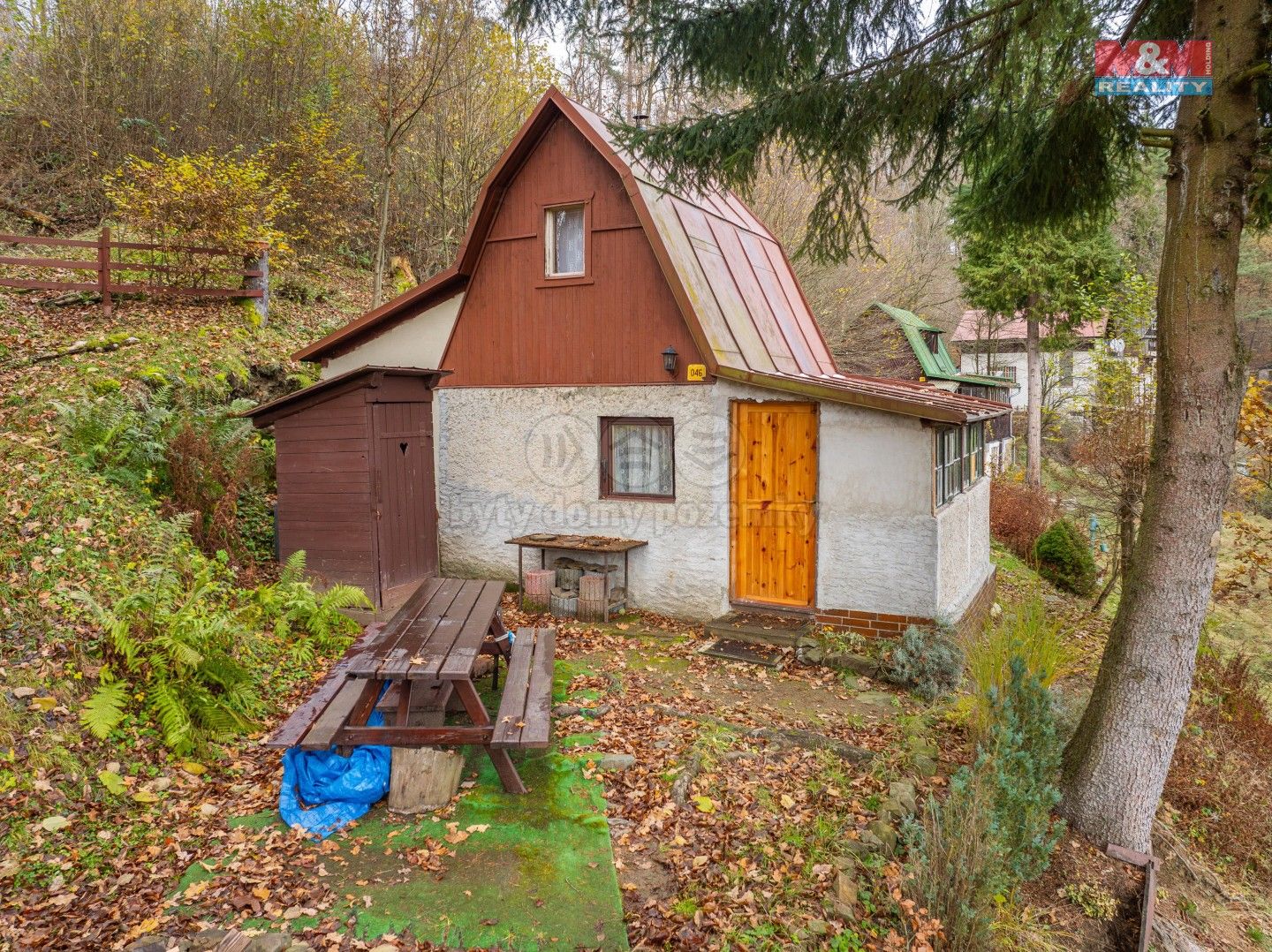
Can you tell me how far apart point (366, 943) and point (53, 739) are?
266cm

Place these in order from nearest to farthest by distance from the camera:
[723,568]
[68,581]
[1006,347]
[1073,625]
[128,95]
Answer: [68,581], [723,568], [1073,625], [128,95], [1006,347]

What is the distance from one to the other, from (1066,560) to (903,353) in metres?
10.5

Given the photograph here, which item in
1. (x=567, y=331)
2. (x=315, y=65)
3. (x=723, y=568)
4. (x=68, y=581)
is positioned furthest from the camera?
(x=315, y=65)

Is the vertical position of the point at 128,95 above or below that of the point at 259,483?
above

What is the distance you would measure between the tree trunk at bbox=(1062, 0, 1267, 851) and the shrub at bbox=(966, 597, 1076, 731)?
0.66 meters

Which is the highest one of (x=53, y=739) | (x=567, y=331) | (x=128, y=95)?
(x=128, y=95)

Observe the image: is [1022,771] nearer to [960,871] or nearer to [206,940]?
[960,871]

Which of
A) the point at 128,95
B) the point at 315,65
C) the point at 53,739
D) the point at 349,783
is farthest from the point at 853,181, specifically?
the point at 128,95

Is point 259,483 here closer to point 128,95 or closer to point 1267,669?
point 128,95

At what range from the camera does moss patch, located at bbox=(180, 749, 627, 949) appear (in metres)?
3.77

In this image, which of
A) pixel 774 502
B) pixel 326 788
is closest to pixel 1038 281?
pixel 774 502

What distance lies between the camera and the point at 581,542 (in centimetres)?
958

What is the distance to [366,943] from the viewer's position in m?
3.64

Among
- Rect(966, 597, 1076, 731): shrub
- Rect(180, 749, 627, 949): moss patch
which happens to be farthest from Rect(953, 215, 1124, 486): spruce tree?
Rect(180, 749, 627, 949): moss patch
